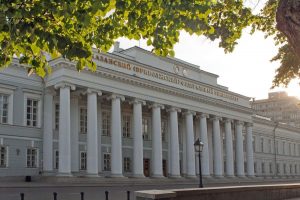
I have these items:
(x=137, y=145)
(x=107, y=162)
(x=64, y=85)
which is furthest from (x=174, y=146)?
(x=64, y=85)

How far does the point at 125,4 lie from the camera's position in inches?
359

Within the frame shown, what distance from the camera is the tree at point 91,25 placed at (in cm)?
826

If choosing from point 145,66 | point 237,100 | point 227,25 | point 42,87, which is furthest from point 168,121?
point 227,25

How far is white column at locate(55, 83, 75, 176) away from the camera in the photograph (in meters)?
31.6

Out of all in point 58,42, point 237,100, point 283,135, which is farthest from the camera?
point 283,135

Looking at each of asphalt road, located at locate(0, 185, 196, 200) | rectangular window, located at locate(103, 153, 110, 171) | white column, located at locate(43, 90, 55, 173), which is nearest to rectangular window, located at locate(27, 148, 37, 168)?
white column, located at locate(43, 90, 55, 173)

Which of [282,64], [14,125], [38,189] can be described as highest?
[282,64]

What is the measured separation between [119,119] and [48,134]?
5953 millimetres

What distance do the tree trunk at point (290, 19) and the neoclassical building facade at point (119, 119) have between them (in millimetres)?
25519

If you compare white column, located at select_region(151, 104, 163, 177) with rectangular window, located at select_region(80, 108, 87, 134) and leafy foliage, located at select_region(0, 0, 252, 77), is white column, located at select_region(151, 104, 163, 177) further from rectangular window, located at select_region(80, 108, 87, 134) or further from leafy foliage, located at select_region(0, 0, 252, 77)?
leafy foliage, located at select_region(0, 0, 252, 77)

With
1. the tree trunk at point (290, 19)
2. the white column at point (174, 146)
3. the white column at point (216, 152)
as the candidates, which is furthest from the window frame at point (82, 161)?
the tree trunk at point (290, 19)

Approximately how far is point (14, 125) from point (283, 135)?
168 ft

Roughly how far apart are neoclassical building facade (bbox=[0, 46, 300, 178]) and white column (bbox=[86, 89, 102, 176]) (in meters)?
0.08

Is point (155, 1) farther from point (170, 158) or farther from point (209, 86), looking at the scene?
point (209, 86)
